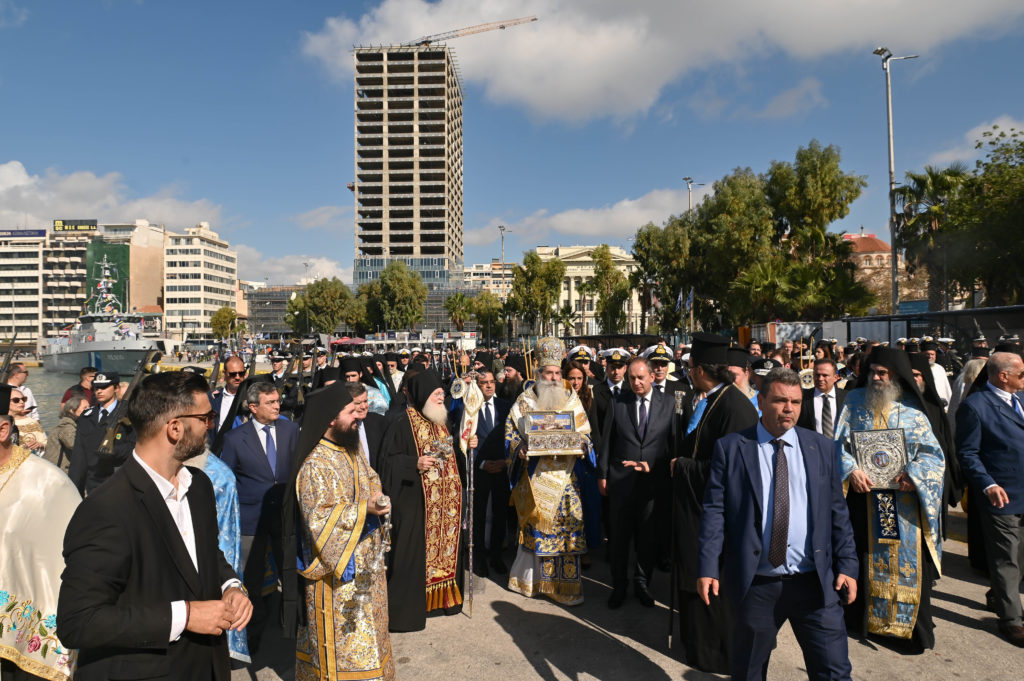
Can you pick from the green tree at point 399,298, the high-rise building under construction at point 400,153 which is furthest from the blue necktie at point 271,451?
the high-rise building under construction at point 400,153

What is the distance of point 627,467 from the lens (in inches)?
215

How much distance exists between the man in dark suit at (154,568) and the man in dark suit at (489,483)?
13.0ft

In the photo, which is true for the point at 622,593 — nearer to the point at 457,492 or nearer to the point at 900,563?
the point at 457,492

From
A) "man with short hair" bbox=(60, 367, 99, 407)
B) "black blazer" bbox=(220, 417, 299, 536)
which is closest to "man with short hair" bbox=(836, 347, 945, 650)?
"black blazer" bbox=(220, 417, 299, 536)

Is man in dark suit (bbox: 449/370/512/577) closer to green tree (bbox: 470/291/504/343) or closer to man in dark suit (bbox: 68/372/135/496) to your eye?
man in dark suit (bbox: 68/372/135/496)

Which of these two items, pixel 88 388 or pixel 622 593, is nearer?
pixel 622 593

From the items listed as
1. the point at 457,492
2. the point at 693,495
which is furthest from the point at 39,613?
the point at 693,495

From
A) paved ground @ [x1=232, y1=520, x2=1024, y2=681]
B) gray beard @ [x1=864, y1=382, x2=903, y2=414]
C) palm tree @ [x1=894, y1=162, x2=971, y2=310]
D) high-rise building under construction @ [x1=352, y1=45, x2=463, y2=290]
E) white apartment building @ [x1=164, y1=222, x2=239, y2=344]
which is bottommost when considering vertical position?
paved ground @ [x1=232, y1=520, x2=1024, y2=681]

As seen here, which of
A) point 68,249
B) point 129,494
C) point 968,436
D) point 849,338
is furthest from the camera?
point 68,249

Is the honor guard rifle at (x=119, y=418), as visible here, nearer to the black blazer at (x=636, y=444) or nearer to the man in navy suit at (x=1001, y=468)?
the black blazer at (x=636, y=444)

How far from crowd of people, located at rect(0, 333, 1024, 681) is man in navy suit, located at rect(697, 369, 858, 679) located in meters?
0.01

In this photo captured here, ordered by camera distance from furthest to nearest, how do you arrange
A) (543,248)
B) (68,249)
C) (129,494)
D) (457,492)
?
1. (543,248)
2. (68,249)
3. (457,492)
4. (129,494)

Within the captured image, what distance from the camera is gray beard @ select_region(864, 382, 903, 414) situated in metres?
4.44

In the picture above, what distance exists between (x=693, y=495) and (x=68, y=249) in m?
148
